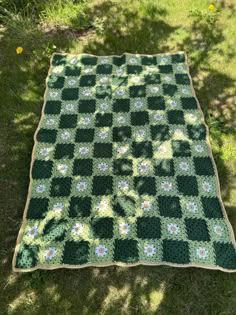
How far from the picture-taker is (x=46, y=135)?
439cm

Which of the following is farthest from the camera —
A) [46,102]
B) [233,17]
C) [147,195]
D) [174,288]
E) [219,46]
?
[233,17]

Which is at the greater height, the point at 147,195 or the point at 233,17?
the point at 233,17

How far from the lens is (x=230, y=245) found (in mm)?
3482

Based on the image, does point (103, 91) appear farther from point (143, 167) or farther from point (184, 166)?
point (184, 166)

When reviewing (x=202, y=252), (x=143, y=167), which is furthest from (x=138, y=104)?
(x=202, y=252)

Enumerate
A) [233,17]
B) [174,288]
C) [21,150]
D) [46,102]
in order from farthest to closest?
1. [233,17]
2. [46,102]
3. [21,150]
4. [174,288]

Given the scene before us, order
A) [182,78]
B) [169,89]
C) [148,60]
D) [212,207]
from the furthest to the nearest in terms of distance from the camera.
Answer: [148,60] < [182,78] < [169,89] < [212,207]

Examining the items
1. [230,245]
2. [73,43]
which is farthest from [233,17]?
[230,245]

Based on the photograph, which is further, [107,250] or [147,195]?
[147,195]

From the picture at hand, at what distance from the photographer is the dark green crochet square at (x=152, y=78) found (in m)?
4.90

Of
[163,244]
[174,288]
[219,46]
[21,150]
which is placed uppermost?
[219,46]

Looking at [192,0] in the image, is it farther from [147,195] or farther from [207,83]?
[147,195]

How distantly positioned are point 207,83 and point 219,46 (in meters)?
0.87

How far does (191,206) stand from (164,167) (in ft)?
1.94
